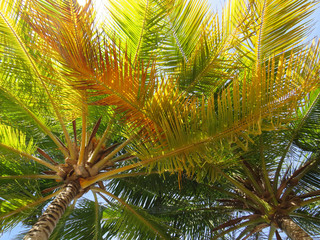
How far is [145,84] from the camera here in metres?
3.47

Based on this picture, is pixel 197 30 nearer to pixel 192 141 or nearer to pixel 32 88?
pixel 192 141

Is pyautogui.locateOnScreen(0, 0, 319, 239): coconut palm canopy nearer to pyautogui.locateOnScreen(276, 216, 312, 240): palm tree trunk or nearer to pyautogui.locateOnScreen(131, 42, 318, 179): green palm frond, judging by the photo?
pyautogui.locateOnScreen(131, 42, 318, 179): green palm frond

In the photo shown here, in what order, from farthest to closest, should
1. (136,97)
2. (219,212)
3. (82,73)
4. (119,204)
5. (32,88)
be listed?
1. (219,212)
2. (119,204)
3. (32,88)
4. (136,97)
5. (82,73)

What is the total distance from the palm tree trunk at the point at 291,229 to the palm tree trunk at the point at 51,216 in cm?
243

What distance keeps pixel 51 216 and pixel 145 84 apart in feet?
5.71

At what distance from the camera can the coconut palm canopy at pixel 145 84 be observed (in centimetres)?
238

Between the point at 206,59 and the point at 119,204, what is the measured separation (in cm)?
230

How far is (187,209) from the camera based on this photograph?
448 cm

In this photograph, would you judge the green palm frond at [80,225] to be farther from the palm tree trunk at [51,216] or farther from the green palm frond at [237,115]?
the green palm frond at [237,115]

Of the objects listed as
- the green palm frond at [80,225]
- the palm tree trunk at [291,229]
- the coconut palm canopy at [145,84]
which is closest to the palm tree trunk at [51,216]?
the coconut palm canopy at [145,84]

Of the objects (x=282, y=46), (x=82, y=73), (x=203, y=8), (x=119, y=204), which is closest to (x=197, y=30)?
(x=203, y=8)

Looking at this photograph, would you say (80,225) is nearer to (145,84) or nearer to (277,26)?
(145,84)

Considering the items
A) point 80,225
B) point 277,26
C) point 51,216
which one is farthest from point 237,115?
point 80,225

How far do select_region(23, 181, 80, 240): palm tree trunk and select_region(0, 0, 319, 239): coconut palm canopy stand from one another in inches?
0.5
